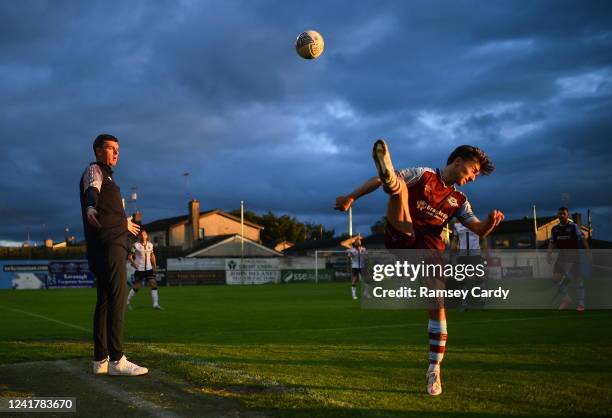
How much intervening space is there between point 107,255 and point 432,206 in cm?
337

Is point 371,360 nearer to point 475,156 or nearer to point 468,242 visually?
point 475,156

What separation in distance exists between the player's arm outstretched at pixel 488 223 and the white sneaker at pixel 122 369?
3763 mm

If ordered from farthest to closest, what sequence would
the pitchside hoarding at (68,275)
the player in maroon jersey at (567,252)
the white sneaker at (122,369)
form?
the pitchside hoarding at (68,275), the player in maroon jersey at (567,252), the white sneaker at (122,369)

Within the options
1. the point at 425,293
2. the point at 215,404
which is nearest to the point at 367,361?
the point at 425,293

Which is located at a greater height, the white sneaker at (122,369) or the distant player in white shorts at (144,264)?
the distant player in white shorts at (144,264)

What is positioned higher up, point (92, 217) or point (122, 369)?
point (92, 217)

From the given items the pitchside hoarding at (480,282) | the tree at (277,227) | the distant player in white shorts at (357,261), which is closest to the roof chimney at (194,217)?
the tree at (277,227)

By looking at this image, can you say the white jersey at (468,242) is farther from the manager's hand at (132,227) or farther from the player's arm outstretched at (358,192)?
the manager's hand at (132,227)

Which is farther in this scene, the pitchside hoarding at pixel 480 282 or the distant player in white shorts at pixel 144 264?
the distant player in white shorts at pixel 144 264

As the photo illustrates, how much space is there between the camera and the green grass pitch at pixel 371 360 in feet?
16.0

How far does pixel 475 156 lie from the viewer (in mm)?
5902

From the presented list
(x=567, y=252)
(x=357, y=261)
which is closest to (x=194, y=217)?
(x=357, y=261)

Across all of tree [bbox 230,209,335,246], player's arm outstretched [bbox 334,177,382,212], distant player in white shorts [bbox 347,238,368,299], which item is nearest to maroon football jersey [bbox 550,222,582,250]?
distant player in white shorts [bbox 347,238,368,299]

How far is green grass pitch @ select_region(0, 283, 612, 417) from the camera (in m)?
4.87
